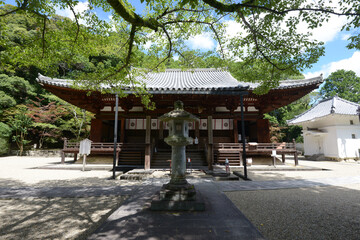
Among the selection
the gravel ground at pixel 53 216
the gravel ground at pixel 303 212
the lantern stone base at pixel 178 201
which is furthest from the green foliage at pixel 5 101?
the gravel ground at pixel 303 212

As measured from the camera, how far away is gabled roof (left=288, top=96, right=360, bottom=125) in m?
16.9

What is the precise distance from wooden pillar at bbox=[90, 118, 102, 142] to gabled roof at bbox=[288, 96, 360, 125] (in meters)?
21.4

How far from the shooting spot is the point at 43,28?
15.0 ft

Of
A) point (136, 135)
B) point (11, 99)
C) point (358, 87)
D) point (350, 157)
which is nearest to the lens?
point (136, 135)

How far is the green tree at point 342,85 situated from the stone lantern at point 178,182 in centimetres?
4311

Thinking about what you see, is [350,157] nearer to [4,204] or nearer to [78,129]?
[4,204]

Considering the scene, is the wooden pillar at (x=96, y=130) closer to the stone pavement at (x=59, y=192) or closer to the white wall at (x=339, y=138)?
the stone pavement at (x=59, y=192)

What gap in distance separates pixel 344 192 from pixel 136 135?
486 inches

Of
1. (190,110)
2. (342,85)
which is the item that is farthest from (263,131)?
(342,85)

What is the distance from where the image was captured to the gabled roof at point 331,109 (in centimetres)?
1691

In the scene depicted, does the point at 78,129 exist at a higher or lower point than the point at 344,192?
higher

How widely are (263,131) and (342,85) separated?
126 ft

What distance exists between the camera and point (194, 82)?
14.2 m

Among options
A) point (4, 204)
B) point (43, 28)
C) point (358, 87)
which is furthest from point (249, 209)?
point (358, 87)
